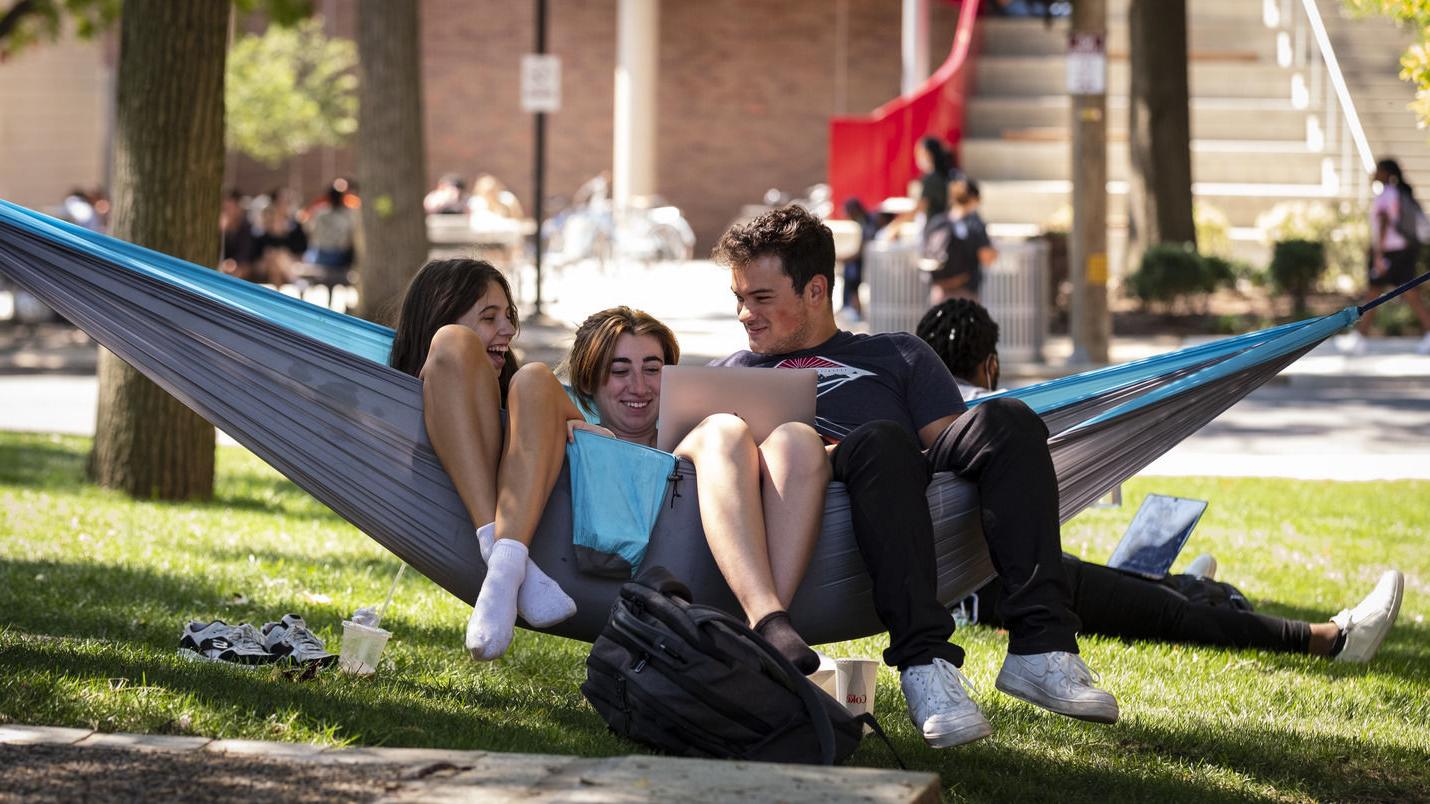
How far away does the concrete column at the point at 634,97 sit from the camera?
28625 mm

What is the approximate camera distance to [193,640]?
4480 mm

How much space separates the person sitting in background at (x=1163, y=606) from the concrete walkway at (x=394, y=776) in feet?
6.99

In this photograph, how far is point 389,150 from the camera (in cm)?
1438

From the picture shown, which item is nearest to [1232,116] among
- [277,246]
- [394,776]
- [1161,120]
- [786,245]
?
[1161,120]

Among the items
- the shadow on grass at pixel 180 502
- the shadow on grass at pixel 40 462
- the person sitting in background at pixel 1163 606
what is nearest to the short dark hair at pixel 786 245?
→ the person sitting in background at pixel 1163 606

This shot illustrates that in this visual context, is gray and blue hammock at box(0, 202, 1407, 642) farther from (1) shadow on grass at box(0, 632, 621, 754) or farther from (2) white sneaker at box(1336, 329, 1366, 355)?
(2) white sneaker at box(1336, 329, 1366, 355)

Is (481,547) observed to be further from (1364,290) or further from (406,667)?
(1364,290)

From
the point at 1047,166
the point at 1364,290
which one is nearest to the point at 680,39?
the point at 1047,166

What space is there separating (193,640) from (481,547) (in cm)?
100

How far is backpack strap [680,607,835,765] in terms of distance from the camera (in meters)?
3.45

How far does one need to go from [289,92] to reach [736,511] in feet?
87.6

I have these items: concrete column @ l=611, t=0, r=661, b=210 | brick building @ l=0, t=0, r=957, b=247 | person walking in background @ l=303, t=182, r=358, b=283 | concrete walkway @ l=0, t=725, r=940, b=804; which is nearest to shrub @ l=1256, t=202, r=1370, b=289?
person walking in background @ l=303, t=182, r=358, b=283

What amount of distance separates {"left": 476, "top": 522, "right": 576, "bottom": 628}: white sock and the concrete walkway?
67cm

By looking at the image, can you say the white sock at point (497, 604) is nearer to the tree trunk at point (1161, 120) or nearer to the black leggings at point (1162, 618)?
the black leggings at point (1162, 618)
